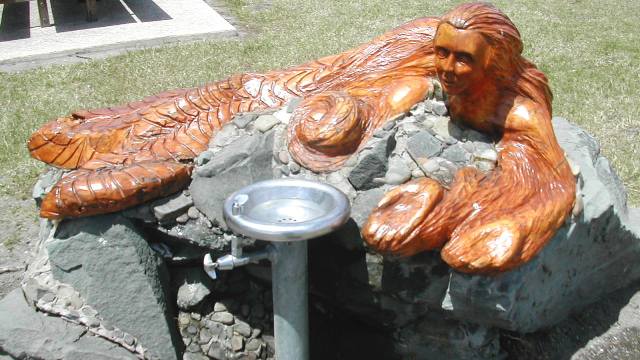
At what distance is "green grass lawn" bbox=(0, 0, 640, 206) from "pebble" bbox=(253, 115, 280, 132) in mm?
2308

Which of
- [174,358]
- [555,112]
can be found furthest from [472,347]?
[555,112]

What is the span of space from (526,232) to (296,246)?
83cm

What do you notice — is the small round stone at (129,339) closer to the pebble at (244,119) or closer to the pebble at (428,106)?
the pebble at (244,119)

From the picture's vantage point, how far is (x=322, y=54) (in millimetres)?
7379

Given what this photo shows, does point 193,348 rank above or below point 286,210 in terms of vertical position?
below

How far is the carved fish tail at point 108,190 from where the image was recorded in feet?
9.59

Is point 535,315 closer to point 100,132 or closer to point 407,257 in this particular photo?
point 407,257

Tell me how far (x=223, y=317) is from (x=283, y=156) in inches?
31.9

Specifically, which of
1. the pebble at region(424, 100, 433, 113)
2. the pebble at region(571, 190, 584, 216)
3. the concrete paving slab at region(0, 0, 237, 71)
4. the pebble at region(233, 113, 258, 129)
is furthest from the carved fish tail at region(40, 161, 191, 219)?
the concrete paving slab at region(0, 0, 237, 71)

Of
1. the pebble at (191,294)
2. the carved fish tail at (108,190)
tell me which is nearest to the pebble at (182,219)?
the carved fish tail at (108,190)

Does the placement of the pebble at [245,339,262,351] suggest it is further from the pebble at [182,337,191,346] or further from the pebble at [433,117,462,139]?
the pebble at [433,117,462,139]

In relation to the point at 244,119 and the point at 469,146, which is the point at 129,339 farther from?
the point at 469,146

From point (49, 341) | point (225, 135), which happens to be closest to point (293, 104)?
point (225, 135)

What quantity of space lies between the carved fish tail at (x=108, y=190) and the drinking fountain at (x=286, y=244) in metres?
0.51
